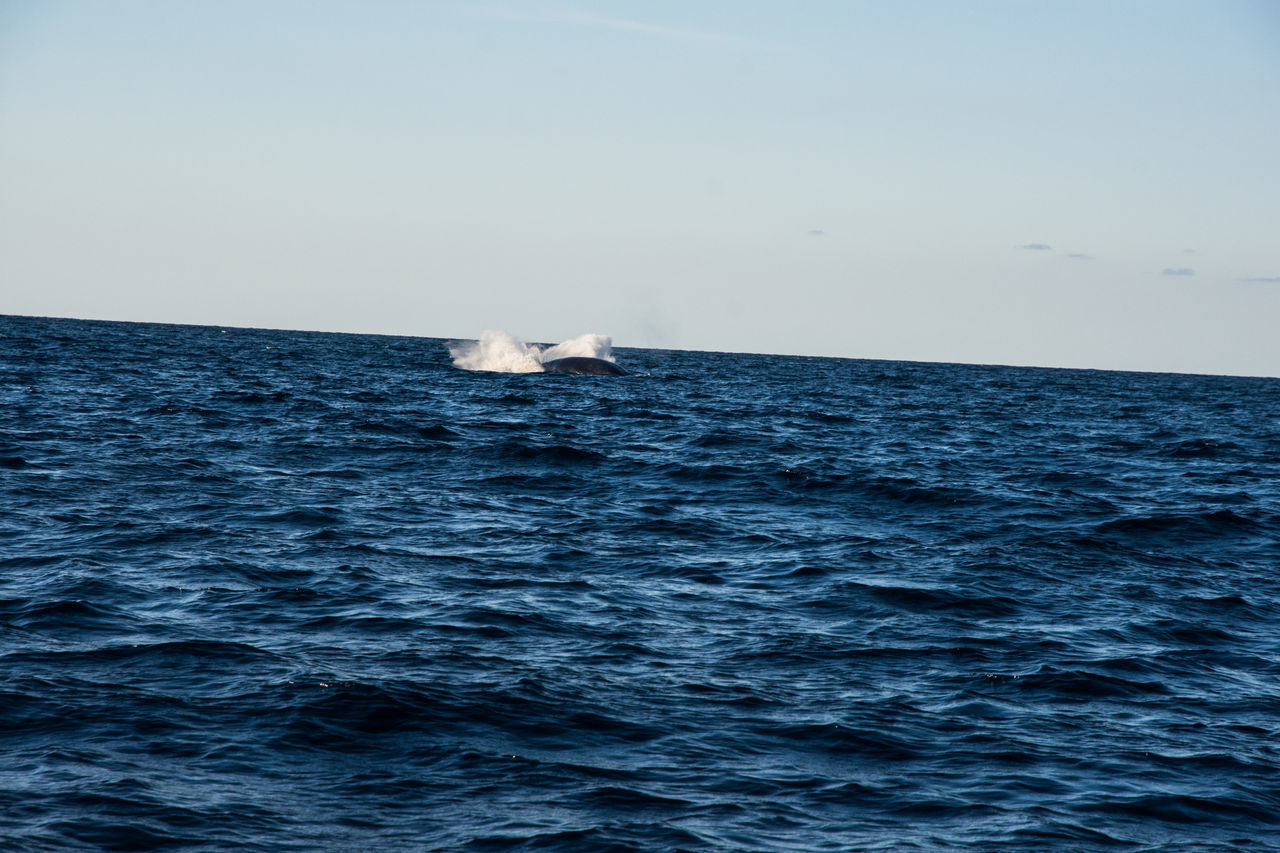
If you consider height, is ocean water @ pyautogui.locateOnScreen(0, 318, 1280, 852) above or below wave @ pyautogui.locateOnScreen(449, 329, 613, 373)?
below

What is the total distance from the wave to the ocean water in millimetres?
39624

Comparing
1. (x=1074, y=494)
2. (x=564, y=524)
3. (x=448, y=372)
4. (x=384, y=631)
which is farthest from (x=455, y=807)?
(x=448, y=372)

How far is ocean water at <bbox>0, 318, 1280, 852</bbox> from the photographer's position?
7895 mm

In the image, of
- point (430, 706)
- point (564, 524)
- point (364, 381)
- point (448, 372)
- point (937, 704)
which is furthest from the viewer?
point (448, 372)

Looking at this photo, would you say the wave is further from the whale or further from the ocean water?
the ocean water

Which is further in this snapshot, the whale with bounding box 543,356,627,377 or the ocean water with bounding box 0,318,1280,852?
the whale with bounding box 543,356,627,377

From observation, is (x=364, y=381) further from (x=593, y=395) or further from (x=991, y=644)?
→ (x=991, y=644)

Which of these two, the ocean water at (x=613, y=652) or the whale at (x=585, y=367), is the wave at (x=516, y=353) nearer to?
the whale at (x=585, y=367)

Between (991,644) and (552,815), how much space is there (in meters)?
6.65

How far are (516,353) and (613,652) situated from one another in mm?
56705

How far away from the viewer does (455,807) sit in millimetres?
7777

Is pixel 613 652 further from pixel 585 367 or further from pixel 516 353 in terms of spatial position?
pixel 516 353

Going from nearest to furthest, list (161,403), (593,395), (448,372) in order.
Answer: (161,403) < (593,395) < (448,372)

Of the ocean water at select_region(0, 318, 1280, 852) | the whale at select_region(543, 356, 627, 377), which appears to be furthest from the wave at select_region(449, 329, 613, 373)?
the ocean water at select_region(0, 318, 1280, 852)
